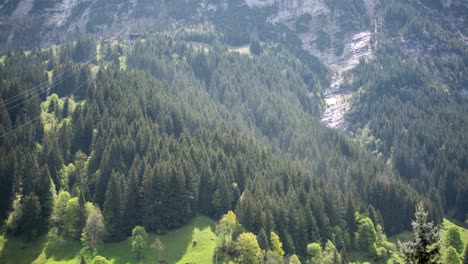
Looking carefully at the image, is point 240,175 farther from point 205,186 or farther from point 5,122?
point 5,122

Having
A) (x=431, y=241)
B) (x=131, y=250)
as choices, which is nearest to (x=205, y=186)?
(x=131, y=250)

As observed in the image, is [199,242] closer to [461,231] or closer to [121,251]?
[121,251]

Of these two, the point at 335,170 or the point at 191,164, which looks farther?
the point at 335,170

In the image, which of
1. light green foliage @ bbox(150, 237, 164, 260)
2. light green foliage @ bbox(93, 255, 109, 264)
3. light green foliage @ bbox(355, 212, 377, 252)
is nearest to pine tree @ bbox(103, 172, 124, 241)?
light green foliage @ bbox(150, 237, 164, 260)

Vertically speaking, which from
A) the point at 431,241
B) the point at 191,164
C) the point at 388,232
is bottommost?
the point at 388,232

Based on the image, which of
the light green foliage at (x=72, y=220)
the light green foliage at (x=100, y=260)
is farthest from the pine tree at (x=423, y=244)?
the light green foliage at (x=72, y=220)

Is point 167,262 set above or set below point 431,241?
below

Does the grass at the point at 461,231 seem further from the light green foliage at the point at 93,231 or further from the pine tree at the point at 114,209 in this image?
the light green foliage at the point at 93,231
